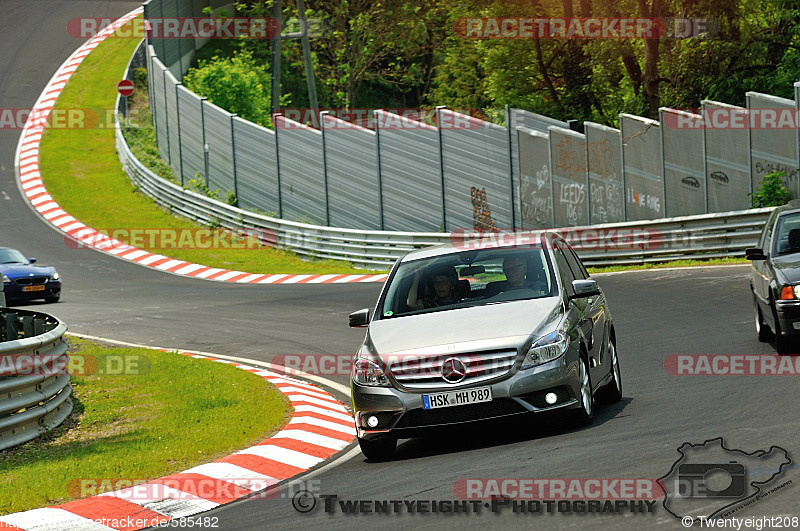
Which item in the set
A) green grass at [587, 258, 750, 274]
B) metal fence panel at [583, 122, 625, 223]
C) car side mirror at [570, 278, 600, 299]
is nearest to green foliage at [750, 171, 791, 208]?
green grass at [587, 258, 750, 274]

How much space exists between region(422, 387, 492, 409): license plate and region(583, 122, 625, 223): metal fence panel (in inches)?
777

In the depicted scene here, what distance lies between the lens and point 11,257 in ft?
103

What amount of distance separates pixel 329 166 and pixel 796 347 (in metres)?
25.7

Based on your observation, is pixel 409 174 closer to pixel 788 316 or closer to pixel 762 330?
pixel 762 330

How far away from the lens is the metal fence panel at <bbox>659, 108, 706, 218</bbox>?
27062mm

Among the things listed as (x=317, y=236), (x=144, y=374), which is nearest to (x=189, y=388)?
(x=144, y=374)

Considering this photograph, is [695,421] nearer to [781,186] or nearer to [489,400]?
[489,400]

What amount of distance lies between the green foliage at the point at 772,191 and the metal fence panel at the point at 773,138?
0.32ft

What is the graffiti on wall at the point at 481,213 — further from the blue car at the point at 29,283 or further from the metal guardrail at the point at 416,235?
the blue car at the point at 29,283

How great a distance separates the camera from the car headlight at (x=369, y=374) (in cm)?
1039

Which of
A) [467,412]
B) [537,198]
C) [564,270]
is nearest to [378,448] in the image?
[467,412]

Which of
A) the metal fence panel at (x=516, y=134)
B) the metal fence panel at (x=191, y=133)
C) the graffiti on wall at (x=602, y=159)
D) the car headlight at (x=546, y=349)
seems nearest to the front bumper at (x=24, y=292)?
the metal fence panel at (x=516, y=134)

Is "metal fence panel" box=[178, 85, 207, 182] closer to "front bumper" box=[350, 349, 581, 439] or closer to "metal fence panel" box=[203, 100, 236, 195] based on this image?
"metal fence panel" box=[203, 100, 236, 195]

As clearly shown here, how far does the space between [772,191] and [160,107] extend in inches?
1224
